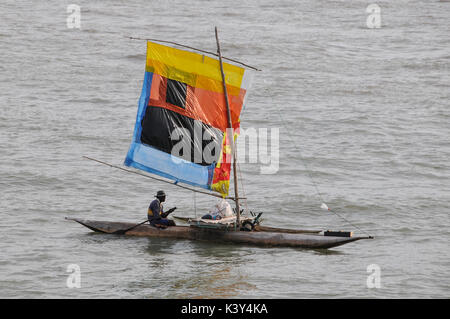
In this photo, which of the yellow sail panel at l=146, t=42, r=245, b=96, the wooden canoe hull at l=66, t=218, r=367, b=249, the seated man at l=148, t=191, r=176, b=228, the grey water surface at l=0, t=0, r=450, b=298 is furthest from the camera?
the seated man at l=148, t=191, r=176, b=228

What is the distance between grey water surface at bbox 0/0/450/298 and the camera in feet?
79.2

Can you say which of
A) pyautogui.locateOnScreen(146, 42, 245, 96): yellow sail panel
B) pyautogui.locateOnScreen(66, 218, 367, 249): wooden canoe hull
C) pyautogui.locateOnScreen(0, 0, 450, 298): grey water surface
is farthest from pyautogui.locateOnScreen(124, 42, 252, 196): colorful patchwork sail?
pyautogui.locateOnScreen(0, 0, 450, 298): grey water surface

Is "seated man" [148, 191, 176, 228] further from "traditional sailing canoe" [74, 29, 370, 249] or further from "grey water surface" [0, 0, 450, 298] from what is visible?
"grey water surface" [0, 0, 450, 298]

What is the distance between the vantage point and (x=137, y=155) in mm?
26766

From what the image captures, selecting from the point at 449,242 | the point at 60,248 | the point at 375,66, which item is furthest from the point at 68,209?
the point at 375,66

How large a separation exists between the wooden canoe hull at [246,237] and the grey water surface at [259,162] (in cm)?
26

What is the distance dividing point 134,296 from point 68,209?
9977mm

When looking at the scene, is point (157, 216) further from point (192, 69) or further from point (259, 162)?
point (259, 162)

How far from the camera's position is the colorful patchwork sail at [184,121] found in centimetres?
2608

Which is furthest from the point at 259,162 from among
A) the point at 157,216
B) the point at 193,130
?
the point at 157,216

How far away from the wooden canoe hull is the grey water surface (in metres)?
0.26

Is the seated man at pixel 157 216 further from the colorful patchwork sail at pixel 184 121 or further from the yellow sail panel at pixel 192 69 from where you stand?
the yellow sail panel at pixel 192 69
